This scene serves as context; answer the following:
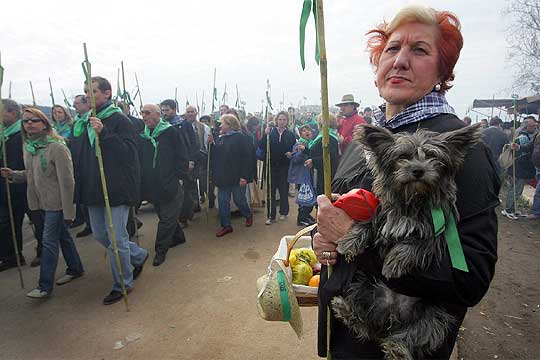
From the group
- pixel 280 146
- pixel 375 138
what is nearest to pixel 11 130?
pixel 280 146

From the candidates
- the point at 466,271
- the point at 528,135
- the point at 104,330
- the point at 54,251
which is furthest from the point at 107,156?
the point at 528,135

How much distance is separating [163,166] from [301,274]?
4066mm

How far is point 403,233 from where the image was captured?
1.27 meters

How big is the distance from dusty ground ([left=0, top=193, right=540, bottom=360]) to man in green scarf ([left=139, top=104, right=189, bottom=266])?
524 millimetres

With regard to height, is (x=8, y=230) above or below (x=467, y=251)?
below

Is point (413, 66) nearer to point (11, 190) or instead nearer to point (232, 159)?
point (232, 159)

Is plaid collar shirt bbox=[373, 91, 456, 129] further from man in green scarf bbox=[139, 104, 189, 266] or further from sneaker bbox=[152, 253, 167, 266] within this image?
sneaker bbox=[152, 253, 167, 266]

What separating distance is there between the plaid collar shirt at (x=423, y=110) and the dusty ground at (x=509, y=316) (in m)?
3.03

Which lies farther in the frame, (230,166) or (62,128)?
(62,128)

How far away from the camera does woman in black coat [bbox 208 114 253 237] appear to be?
670 cm

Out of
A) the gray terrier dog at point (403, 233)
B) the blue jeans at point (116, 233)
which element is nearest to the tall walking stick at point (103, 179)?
the blue jeans at point (116, 233)

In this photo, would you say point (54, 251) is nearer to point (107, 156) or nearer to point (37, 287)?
point (37, 287)

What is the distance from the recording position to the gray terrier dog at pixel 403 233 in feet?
3.99

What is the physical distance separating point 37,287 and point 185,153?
9.91ft
